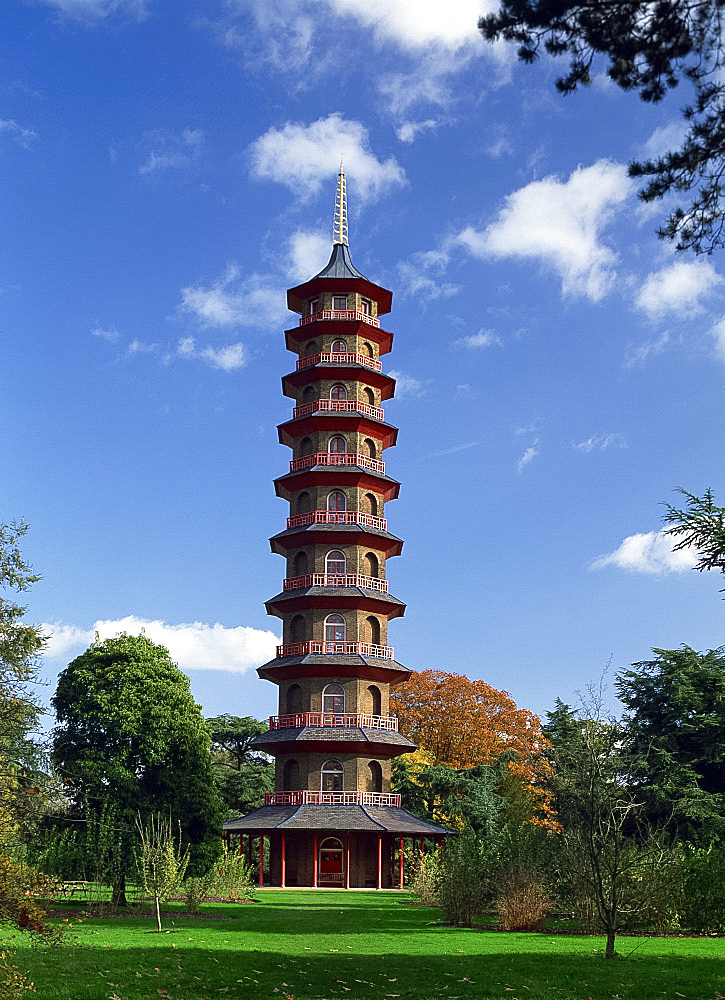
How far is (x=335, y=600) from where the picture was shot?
43.4 meters

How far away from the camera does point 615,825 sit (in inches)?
706

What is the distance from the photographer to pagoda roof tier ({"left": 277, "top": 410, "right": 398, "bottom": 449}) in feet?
153

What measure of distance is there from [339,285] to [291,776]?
24332 mm

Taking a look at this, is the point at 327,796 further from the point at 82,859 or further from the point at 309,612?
the point at 82,859

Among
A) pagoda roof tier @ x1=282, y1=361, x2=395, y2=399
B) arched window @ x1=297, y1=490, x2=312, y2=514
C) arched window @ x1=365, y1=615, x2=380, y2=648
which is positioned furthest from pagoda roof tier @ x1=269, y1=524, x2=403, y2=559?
pagoda roof tier @ x1=282, y1=361, x2=395, y2=399

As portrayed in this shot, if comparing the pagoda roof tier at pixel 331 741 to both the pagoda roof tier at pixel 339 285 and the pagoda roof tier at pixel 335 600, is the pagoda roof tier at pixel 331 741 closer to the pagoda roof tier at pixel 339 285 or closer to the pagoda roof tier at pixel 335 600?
the pagoda roof tier at pixel 335 600

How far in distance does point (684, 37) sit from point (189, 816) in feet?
84.8

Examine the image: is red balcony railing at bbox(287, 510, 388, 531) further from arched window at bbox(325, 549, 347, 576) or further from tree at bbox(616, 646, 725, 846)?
tree at bbox(616, 646, 725, 846)

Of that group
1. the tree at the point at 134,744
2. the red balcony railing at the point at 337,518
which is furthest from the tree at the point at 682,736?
the tree at the point at 134,744

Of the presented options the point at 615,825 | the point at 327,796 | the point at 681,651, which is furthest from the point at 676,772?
the point at 615,825

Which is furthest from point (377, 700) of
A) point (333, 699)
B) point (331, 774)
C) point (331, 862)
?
point (331, 862)

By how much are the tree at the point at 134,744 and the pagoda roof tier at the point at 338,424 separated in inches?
729

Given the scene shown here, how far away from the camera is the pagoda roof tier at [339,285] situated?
4950 centimetres

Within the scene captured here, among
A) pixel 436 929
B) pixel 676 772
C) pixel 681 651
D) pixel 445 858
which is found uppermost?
pixel 681 651
